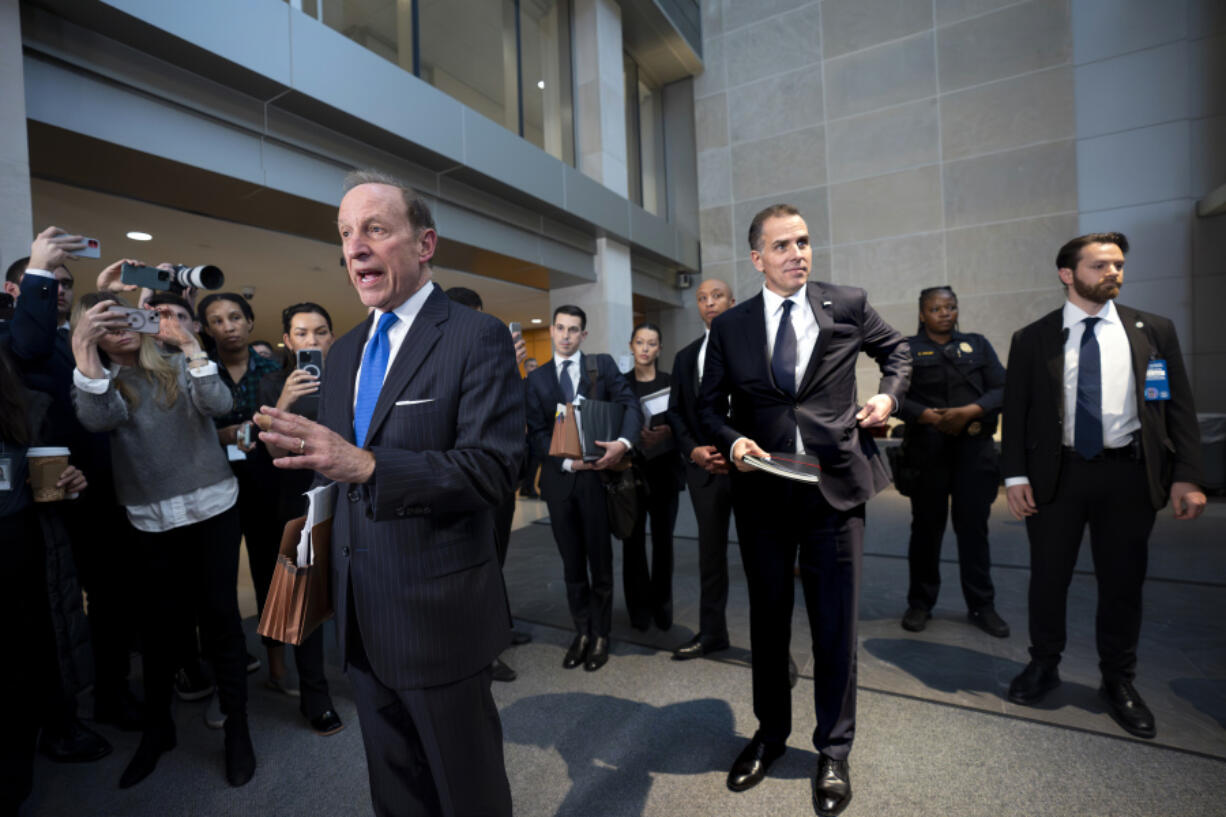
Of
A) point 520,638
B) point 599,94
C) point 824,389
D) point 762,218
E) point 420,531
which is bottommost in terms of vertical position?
point 520,638

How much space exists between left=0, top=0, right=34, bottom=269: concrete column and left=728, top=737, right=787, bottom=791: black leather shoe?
3867 mm

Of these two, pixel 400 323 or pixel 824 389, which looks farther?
pixel 824 389

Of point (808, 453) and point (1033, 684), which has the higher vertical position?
point (808, 453)

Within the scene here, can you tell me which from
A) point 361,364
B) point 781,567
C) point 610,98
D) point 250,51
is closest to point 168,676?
point 361,364

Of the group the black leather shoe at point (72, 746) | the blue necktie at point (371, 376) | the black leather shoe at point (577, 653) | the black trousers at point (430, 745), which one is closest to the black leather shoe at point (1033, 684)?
the black leather shoe at point (577, 653)

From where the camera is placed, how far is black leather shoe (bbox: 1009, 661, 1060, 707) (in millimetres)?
2348

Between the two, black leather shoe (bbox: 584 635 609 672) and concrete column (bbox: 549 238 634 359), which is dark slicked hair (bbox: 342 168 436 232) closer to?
black leather shoe (bbox: 584 635 609 672)

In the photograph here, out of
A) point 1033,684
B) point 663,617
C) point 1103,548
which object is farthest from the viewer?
point 663,617

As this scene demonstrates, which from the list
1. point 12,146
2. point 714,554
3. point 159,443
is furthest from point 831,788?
point 12,146

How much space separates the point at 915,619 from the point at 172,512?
3.48m

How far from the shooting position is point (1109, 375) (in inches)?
86.0

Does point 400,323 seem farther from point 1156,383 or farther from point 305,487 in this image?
point 1156,383

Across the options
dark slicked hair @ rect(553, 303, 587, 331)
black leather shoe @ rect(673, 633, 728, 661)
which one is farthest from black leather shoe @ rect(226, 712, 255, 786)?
dark slicked hair @ rect(553, 303, 587, 331)

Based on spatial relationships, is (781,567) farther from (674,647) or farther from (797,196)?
(797,196)
